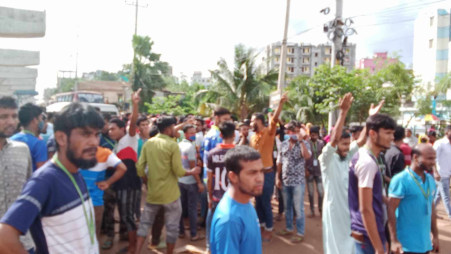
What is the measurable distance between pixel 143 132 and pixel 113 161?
209 cm

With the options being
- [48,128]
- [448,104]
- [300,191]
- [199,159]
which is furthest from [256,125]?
[448,104]

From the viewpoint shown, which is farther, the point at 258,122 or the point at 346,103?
the point at 258,122

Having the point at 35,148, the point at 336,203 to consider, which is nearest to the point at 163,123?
the point at 35,148

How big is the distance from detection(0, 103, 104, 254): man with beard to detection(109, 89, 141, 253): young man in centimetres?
295

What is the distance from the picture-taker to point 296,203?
591cm

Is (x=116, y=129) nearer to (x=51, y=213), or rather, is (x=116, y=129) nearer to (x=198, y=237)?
(x=198, y=237)

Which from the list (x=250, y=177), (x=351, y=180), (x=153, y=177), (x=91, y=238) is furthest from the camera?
(x=153, y=177)

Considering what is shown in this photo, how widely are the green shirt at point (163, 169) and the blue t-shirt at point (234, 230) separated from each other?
8.58 feet

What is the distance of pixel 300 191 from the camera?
598 cm

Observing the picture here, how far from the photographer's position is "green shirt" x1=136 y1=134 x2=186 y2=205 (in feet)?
15.8

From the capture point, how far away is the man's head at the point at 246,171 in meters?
2.33

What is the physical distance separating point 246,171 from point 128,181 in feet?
10.4

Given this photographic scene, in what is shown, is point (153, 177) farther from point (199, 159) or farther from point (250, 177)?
point (250, 177)

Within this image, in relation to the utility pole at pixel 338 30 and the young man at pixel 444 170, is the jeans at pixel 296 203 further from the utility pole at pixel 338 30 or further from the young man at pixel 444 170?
the utility pole at pixel 338 30
